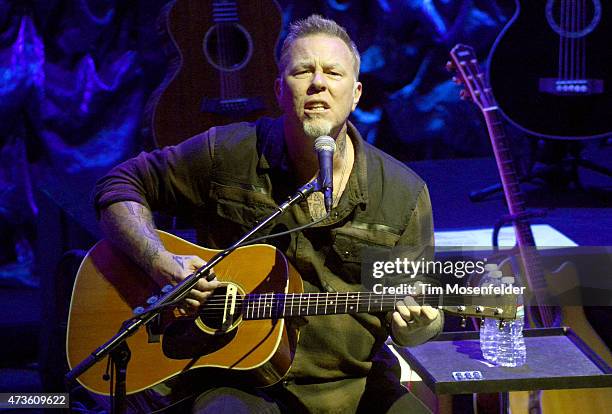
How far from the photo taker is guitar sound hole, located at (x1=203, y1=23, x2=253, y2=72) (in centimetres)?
477

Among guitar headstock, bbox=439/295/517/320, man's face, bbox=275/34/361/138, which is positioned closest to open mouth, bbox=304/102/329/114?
man's face, bbox=275/34/361/138

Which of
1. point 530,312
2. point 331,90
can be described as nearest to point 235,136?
point 331,90

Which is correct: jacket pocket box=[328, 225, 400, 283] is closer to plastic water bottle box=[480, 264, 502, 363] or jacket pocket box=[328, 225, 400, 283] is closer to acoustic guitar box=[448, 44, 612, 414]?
plastic water bottle box=[480, 264, 502, 363]

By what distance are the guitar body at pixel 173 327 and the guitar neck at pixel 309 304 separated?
0.03 metres

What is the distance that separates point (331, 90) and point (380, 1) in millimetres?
2672

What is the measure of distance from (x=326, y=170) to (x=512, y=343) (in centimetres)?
101

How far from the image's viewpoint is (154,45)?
215 inches

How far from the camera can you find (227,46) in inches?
189

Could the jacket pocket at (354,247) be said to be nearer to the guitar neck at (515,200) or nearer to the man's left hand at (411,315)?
the man's left hand at (411,315)

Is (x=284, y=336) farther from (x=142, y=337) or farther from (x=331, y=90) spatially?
(x=331, y=90)

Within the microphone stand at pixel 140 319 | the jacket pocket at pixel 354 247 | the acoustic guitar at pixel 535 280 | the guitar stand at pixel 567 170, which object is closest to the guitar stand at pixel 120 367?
the microphone stand at pixel 140 319

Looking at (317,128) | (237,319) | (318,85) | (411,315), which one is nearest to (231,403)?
(237,319)

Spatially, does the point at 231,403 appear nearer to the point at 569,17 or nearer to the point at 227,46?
the point at 227,46

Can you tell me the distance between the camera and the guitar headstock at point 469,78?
4582 millimetres
